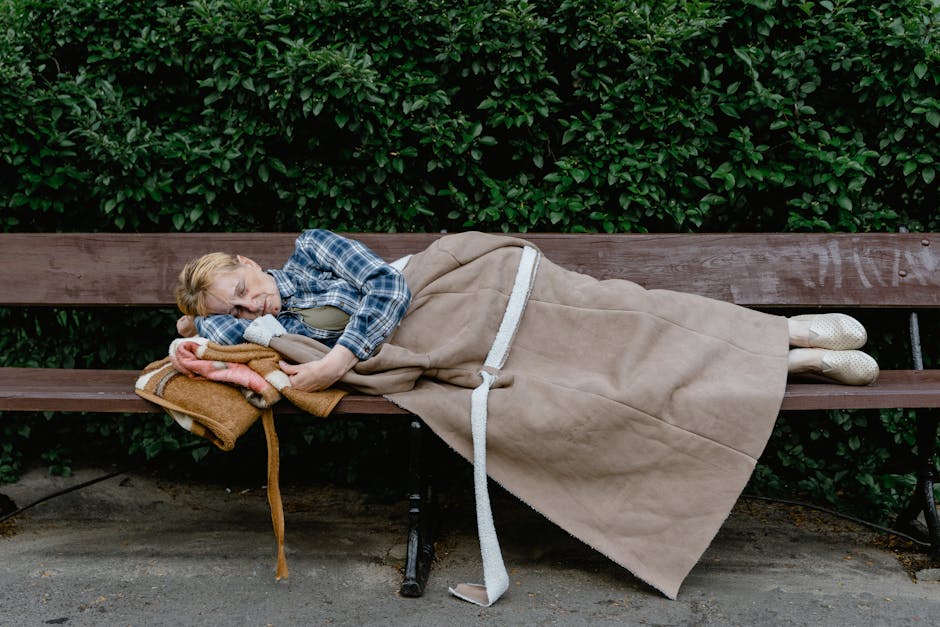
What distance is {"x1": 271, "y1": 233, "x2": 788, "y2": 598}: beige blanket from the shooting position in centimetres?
272

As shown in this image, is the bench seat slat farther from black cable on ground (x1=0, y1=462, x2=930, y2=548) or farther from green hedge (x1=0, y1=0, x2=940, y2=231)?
green hedge (x1=0, y1=0, x2=940, y2=231)

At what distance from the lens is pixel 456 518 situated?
139 inches

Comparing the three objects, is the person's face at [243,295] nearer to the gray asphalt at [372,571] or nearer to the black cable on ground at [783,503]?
the gray asphalt at [372,571]

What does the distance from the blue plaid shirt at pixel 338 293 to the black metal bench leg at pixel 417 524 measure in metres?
0.33

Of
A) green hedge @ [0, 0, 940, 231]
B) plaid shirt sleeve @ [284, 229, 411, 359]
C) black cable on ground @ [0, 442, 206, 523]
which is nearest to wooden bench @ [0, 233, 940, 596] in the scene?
green hedge @ [0, 0, 940, 231]

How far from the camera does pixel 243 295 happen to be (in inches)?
117

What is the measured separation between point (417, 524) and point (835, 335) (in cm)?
155

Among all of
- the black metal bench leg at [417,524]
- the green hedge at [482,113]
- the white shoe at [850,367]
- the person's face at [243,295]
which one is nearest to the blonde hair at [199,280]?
the person's face at [243,295]

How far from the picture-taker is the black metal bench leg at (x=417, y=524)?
2803mm

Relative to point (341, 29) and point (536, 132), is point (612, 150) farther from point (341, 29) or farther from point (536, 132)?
point (341, 29)

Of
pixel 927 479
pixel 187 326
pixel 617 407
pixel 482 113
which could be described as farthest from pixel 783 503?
pixel 187 326

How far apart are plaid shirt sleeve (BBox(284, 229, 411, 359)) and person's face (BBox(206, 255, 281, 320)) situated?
0.19 meters

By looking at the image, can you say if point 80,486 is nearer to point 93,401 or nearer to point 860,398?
point 93,401

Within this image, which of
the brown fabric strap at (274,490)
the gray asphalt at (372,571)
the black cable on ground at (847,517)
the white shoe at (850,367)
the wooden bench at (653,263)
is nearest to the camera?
the gray asphalt at (372,571)
